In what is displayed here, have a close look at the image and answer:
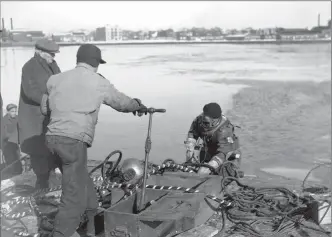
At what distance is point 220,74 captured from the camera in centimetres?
3419

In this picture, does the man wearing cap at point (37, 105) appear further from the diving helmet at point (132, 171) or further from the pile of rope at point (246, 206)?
the diving helmet at point (132, 171)

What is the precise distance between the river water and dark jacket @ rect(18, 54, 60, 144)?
5.81m

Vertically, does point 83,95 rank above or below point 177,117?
above

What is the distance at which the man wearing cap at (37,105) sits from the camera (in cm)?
Result: 599

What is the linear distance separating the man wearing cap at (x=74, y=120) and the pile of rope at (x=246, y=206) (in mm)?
638

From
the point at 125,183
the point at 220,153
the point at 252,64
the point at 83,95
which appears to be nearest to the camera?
the point at 83,95

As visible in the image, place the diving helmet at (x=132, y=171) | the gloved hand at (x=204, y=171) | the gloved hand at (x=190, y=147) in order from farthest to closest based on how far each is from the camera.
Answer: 1. the gloved hand at (x=190, y=147)
2. the gloved hand at (x=204, y=171)
3. the diving helmet at (x=132, y=171)

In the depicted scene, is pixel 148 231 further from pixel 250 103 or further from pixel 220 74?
pixel 220 74

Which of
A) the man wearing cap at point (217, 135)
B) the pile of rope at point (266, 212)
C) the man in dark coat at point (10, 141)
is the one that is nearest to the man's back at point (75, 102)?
the pile of rope at point (266, 212)

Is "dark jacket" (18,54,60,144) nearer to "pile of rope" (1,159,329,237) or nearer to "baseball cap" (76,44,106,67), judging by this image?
"pile of rope" (1,159,329,237)

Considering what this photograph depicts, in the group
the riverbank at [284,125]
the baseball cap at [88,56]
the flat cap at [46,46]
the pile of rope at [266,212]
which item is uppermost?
the flat cap at [46,46]

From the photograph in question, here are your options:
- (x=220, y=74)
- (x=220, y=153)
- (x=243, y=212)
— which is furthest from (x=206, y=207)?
(x=220, y=74)

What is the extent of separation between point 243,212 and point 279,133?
524 inches

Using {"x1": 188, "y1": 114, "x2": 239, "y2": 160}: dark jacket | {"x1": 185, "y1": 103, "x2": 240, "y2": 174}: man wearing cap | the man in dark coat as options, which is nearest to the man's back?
{"x1": 185, "y1": 103, "x2": 240, "y2": 174}: man wearing cap
